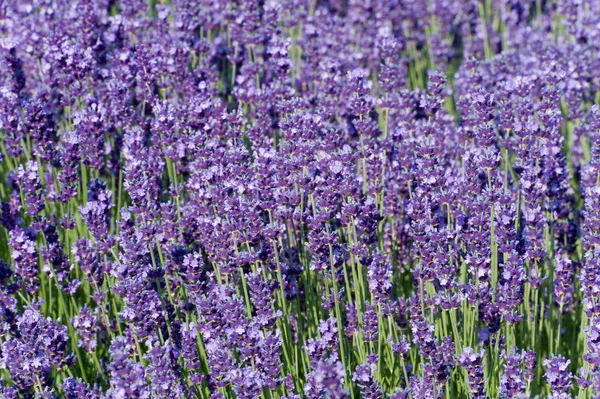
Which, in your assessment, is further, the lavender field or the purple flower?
the lavender field

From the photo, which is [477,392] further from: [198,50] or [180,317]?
[198,50]

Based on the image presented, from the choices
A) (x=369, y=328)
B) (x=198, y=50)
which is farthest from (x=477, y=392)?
(x=198, y=50)

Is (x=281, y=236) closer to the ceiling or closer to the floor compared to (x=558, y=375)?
closer to the ceiling

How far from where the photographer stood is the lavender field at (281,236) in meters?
3.40

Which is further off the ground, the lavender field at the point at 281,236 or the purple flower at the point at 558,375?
the lavender field at the point at 281,236

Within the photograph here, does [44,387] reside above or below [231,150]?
below

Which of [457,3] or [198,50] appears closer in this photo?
[198,50]

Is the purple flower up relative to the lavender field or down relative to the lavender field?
down

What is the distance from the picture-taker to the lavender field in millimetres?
3402

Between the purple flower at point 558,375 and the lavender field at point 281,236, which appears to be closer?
the purple flower at point 558,375

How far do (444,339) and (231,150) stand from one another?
1.17 meters

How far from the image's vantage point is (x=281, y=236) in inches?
156

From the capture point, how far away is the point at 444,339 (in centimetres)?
345

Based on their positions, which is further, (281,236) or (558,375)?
(281,236)
